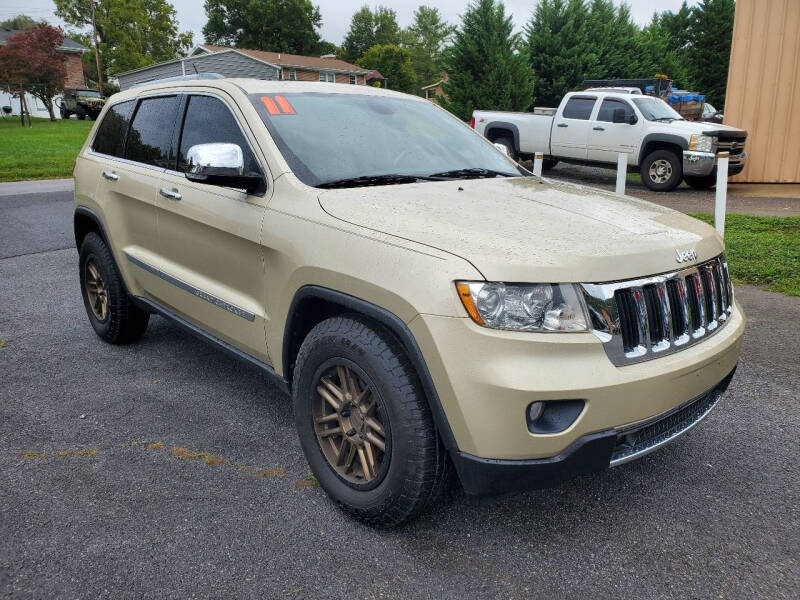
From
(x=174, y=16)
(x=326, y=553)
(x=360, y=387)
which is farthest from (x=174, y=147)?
(x=174, y=16)

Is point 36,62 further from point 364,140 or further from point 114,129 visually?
point 364,140

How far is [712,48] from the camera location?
49.0 meters

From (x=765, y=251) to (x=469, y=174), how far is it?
219 inches

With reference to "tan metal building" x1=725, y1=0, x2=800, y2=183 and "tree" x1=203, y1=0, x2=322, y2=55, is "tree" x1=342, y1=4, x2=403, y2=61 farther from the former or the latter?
"tan metal building" x1=725, y1=0, x2=800, y2=183

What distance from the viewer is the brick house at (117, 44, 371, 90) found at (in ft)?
165

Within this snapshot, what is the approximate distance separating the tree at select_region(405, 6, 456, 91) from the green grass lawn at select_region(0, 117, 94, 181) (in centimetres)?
7222

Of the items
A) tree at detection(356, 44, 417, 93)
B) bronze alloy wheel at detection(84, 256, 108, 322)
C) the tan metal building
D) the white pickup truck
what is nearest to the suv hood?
bronze alloy wheel at detection(84, 256, 108, 322)

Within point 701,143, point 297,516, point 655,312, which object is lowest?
point 297,516

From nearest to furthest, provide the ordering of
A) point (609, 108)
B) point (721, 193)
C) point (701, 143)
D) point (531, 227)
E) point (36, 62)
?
point (531, 227), point (721, 193), point (701, 143), point (609, 108), point (36, 62)

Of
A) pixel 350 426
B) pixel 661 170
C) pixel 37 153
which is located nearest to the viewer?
pixel 350 426

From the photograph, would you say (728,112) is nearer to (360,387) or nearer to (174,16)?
(360,387)

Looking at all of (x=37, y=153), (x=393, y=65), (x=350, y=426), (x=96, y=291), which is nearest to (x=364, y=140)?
(x=350, y=426)

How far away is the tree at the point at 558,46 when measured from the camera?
31.9m

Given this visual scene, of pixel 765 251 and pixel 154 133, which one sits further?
pixel 765 251
